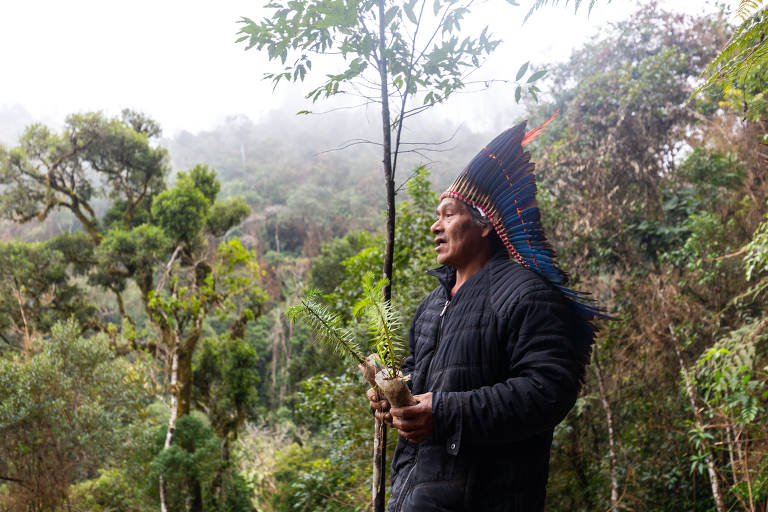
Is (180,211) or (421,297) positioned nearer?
(421,297)

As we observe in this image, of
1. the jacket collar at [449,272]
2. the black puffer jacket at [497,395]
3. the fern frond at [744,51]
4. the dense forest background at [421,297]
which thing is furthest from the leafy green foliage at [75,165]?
the fern frond at [744,51]

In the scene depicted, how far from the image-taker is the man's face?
1391mm

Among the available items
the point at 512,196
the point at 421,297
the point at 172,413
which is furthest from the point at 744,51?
the point at 172,413

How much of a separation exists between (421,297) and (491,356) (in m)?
2.81

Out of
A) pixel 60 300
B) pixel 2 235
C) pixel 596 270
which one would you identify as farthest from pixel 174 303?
pixel 2 235

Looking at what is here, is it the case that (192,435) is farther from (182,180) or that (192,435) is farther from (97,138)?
(97,138)

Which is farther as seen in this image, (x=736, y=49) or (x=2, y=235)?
→ (x=2, y=235)

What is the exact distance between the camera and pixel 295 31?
1.66 metres

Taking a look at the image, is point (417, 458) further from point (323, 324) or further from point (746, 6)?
point (746, 6)

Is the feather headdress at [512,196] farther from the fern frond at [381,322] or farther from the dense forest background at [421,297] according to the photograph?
the dense forest background at [421,297]

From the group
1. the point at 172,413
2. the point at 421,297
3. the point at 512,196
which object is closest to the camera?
the point at 512,196

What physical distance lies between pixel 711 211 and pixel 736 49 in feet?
15.3

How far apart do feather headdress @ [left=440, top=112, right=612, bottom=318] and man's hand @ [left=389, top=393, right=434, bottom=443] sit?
0.46 meters

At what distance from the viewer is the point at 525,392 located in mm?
1065
